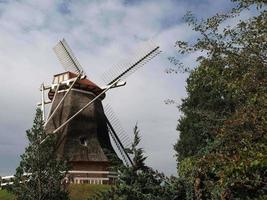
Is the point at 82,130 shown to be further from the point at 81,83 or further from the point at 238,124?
the point at 238,124

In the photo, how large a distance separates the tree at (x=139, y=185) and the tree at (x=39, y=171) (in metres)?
12.3

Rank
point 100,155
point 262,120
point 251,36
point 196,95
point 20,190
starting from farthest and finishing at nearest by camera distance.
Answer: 1. point 196,95
2. point 100,155
3. point 20,190
4. point 251,36
5. point 262,120

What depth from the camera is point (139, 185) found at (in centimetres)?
1248

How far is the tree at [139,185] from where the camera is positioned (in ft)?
40.6

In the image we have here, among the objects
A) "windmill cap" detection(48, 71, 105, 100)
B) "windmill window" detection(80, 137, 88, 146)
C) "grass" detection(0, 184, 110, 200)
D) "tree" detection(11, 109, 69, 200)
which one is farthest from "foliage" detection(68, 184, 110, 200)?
"tree" detection(11, 109, 69, 200)

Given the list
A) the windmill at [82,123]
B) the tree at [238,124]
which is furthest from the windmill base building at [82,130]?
the tree at [238,124]

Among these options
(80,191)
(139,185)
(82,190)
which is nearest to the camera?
(139,185)

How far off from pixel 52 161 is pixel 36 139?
4.29 feet

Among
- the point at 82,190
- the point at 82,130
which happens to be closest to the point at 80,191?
the point at 82,190

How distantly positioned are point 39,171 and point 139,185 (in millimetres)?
13315

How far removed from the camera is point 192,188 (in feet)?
42.3

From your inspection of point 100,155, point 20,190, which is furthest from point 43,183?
point 100,155

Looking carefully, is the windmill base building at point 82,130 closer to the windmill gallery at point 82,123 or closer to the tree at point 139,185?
the windmill gallery at point 82,123

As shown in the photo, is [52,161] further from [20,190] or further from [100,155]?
[100,155]
